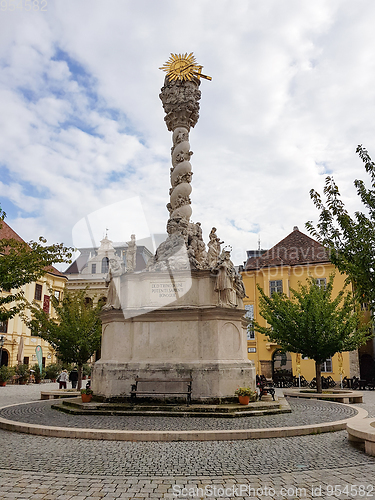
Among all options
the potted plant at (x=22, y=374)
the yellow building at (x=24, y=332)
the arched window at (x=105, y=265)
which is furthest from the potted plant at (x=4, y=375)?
the arched window at (x=105, y=265)

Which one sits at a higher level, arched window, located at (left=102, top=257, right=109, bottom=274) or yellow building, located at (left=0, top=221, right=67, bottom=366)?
arched window, located at (left=102, top=257, right=109, bottom=274)

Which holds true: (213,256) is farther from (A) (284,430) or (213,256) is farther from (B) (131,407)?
(A) (284,430)

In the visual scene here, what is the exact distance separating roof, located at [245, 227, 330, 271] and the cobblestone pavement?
1147 inches

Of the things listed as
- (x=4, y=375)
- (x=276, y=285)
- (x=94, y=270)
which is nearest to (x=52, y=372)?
(x=4, y=375)

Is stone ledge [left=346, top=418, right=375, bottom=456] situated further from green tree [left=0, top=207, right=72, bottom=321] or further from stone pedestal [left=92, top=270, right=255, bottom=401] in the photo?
green tree [left=0, top=207, right=72, bottom=321]

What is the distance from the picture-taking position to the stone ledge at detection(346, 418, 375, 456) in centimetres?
730

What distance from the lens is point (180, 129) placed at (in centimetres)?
1722

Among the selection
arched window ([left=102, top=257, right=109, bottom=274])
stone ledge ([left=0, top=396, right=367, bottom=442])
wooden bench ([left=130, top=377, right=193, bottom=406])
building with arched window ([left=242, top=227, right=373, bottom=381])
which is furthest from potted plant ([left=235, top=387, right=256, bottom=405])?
arched window ([left=102, top=257, right=109, bottom=274])

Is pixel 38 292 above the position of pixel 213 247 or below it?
above

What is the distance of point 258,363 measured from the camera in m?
35.7

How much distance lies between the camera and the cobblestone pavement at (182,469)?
5.43 meters

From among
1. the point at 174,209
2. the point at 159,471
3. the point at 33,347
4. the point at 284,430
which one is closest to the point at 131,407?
the point at 284,430

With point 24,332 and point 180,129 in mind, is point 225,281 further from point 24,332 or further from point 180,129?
point 24,332

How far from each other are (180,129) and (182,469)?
13.4 m
